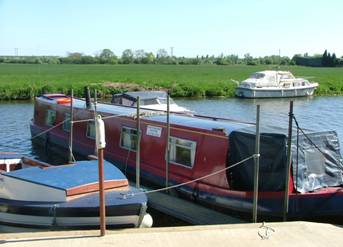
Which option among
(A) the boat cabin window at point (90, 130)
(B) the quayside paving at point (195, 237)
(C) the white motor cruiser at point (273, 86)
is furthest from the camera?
(C) the white motor cruiser at point (273, 86)

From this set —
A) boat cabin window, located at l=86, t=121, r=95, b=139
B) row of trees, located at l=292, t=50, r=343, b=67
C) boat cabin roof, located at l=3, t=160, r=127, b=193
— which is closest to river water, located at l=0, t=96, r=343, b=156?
boat cabin window, located at l=86, t=121, r=95, b=139

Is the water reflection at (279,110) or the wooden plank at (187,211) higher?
the wooden plank at (187,211)

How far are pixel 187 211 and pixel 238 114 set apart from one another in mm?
27922

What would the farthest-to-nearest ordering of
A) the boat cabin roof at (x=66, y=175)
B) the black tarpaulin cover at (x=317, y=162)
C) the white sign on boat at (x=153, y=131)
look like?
the white sign on boat at (x=153, y=131) → the black tarpaulin cover at (x=317, y=162) → the boat cabin roof at (x=66, y=175)

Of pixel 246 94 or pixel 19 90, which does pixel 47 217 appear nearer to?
pixel 19 90

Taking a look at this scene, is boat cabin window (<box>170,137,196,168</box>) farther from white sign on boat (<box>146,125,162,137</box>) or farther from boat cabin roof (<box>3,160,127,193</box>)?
boat cabin roof (<box>3,160,127,193</box>)

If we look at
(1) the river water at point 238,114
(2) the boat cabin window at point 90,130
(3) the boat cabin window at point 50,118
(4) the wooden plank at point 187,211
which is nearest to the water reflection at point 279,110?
(1) the river water at point 238,114

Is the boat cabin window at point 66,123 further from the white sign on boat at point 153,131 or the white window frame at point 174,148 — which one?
the white window frame at point 174,148

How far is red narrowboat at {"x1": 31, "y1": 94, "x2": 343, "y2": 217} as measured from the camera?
461 inches

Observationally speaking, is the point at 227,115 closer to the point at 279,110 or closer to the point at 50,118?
the point at 279,110

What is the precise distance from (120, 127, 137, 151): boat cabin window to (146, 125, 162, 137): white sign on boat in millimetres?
760

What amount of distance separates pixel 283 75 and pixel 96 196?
49249 mm

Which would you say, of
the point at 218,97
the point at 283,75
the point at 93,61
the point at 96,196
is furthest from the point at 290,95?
the point at 93,61

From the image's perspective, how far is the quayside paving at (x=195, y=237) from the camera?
27.8ft
